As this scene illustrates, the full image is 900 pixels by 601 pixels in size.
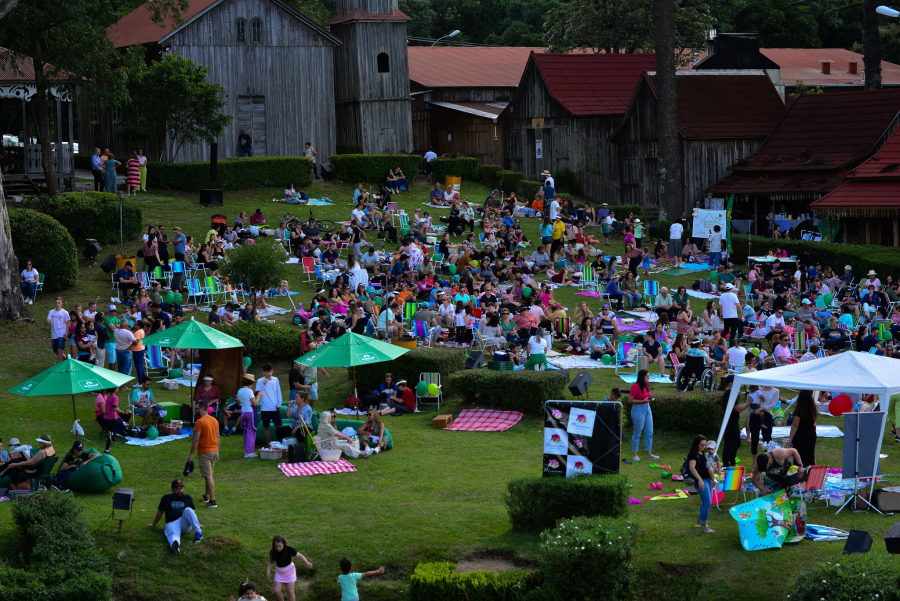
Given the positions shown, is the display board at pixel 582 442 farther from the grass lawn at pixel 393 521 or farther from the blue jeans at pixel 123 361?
the blue jeans at pixel 123 361

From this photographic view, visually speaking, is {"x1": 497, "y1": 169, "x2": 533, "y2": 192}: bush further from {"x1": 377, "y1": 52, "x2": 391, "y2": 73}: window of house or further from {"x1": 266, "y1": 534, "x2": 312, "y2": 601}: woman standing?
{"x1": 266, "y1": 534, "x2": 312, "y2": 601}: woman standing

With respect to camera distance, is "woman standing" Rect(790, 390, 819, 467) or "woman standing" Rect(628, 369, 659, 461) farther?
"woman standing" Rect(628, 369, 659, 461)

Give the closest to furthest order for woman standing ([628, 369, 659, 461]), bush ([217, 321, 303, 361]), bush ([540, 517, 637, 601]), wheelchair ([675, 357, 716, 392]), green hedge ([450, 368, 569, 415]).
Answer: bush ([540, 517, 637, 601]), woman standing ([628, 369, 659, 461]), green hedge ([450, 368, 569, 415]), wheelchair ([675, 357, 716, 392]), bush ([217, 321, 303, 361])

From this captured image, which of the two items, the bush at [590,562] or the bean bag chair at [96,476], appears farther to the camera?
the bean bag chair at [96,476]

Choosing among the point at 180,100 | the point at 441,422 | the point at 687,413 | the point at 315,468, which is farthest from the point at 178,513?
the point at 180,100

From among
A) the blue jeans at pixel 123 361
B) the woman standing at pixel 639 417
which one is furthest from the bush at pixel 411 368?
the woman standing at pixel 639 417

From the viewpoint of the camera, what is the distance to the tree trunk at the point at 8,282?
984 inches

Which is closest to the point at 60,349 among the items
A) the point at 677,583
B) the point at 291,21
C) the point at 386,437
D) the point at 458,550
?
the point at 386,437

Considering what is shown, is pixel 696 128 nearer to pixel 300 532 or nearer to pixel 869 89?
pixel 869 89

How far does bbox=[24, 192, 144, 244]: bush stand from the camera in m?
30.5

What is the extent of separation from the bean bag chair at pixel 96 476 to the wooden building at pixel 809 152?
90.2ft

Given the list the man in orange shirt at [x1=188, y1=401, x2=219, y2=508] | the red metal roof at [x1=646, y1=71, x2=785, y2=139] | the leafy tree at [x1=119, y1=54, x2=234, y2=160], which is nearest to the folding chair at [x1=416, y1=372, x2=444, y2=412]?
the man in orange shirt at [x1=188, y1=401, x2=219, y2=508]

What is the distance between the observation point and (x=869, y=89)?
4178cm

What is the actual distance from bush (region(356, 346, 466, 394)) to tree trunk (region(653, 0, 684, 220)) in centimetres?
1911
